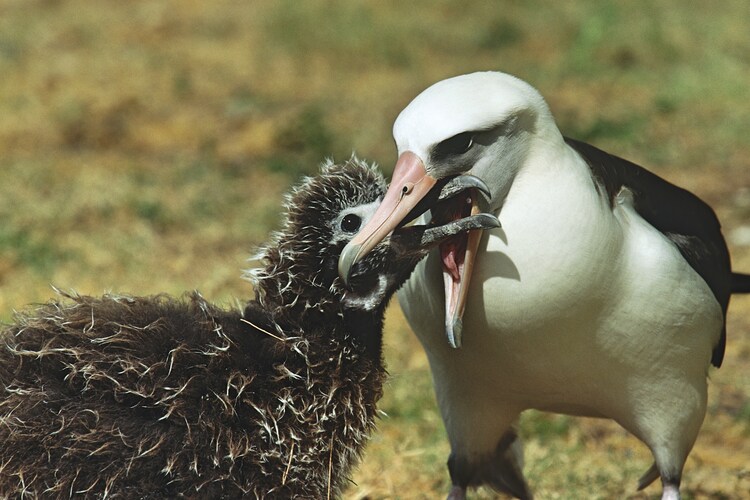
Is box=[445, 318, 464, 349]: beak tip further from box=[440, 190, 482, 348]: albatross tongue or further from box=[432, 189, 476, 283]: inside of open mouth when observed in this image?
box=[432, 189, 476, 283]: inside of open mouth

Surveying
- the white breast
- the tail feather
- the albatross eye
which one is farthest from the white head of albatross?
the tail feather

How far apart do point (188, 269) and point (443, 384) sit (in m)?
3.87

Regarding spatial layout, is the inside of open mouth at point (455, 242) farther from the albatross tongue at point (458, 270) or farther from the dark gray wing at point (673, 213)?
the dark gray wing at point (673, 213)

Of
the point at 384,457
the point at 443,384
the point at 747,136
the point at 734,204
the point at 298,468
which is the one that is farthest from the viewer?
the point at 747,136

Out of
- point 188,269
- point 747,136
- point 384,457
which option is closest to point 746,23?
point 747,136

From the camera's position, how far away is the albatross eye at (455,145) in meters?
4.03

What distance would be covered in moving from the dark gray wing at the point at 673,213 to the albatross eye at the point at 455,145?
61cm

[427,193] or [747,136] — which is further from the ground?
[427,193]

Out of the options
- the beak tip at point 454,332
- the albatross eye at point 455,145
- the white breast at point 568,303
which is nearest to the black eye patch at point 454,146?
the albatross eye at point 455,145

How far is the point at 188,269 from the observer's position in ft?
27.7

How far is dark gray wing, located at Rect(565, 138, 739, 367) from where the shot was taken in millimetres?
4672

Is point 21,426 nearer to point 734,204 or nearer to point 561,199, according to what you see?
point 561,199

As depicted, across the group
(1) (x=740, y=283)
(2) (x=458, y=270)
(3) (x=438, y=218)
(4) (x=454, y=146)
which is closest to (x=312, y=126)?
(1) (x=740, y=283)

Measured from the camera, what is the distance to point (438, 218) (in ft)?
14.1
